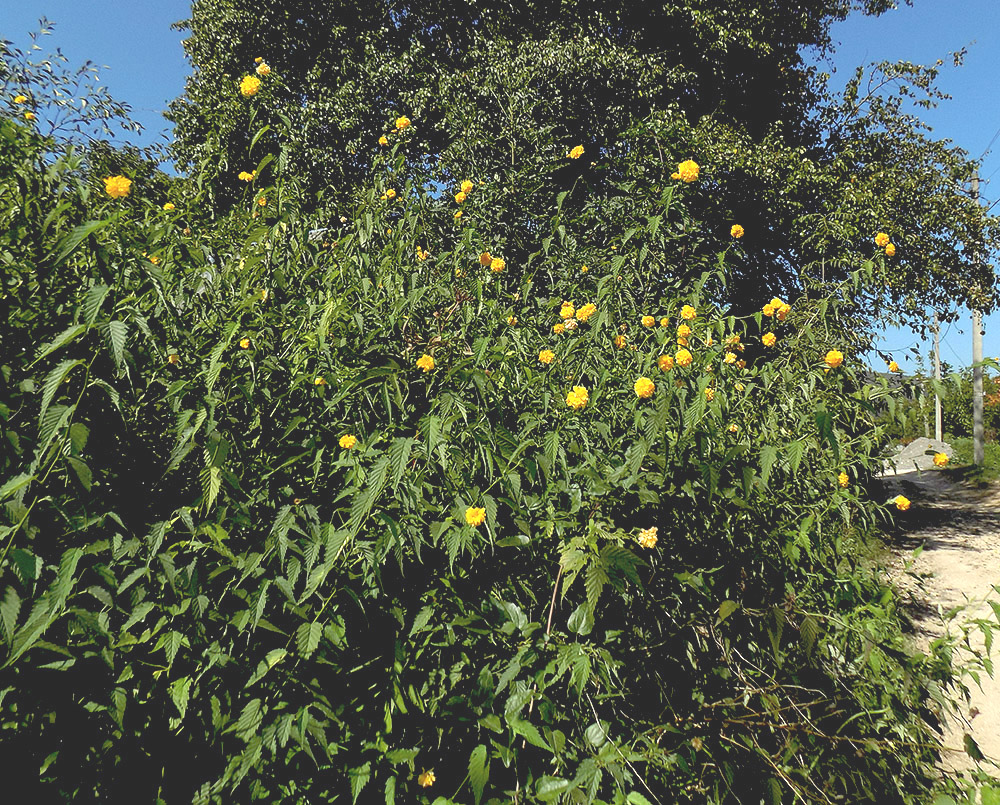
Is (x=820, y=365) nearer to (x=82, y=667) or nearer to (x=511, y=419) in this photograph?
(x=511, y=419)

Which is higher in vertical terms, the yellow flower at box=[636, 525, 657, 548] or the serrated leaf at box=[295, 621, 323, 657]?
the yellow flower at box=[636, 525, 657, 548]

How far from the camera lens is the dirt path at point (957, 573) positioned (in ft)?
9.09

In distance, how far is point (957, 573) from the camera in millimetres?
5410

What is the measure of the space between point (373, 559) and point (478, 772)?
0.38 m

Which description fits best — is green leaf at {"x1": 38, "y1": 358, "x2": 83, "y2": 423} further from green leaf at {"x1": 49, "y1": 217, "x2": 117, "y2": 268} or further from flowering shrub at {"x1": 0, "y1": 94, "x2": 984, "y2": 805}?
green leaf at {"x1": 49, "y1": 217, "x2": 117, "y2": 268}

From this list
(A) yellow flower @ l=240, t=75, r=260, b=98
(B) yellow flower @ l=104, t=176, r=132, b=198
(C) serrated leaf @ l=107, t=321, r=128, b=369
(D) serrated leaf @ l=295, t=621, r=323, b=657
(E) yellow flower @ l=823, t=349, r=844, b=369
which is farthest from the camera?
(A) yellow flower @ l=240, t=75, r=260, b=98

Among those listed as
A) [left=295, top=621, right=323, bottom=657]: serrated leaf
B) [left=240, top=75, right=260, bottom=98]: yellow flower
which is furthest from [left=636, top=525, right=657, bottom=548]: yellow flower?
[left=240, top=75, right=260, bottom=98]: yellow flower

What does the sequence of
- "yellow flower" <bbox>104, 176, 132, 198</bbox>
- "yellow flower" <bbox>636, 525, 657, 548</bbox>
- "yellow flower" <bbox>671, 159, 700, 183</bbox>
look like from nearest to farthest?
"yellow flower" <bbox>636, 525, 657, 548</bbox> < "yellow flower" <bbox>104, 176, 132, 198</bbox> < "yellow flower" <bbox>671, 159, 700, 183</bbox>

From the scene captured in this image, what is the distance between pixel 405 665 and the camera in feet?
3.58

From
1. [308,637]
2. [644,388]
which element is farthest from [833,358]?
[308,637]

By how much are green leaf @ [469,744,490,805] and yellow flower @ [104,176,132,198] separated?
53.4 inches

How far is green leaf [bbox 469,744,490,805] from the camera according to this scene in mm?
946

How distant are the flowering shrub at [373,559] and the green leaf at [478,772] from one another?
0.8 inches

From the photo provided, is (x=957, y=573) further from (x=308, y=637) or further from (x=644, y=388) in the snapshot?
(x=308, y=637)
